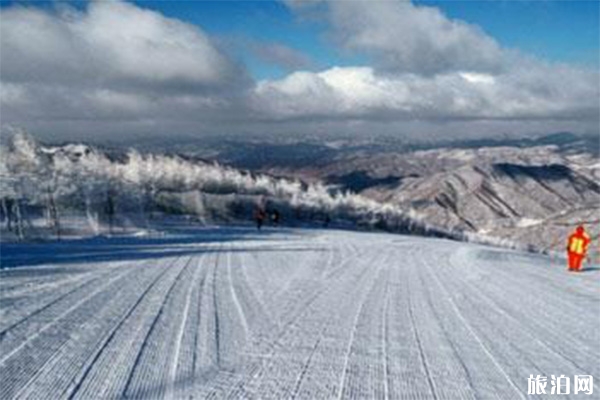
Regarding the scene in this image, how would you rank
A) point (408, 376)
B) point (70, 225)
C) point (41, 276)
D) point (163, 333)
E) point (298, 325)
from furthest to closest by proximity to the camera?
point (70, 225)
point (41, 276)
point (298, 325)
point (163, 333)
point (408, 376)

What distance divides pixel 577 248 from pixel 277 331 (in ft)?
63.8

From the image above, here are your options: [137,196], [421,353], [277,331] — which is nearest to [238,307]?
[277,331]

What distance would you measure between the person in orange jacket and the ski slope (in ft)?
19.5

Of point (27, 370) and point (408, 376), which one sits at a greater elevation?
point (27, 370)

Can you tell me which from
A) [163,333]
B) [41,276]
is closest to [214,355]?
[163,333]

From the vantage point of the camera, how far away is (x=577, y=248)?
2870 centimetres

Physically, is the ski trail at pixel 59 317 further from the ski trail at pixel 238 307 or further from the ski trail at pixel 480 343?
the ski trail at pixel 480 343

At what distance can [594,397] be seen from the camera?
385 inches

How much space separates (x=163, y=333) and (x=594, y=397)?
624 centimetres

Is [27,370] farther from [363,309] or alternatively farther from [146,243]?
[146,243]

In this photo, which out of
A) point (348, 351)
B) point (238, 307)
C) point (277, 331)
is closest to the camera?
point (348, 351)

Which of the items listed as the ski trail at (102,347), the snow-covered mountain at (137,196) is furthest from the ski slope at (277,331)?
the snow-covered mountain at (137,196)

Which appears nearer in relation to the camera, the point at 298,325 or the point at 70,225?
the point at 298,325

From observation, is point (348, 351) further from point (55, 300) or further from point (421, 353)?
point (55, 300)
